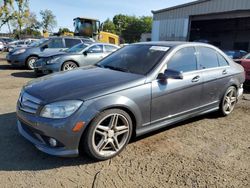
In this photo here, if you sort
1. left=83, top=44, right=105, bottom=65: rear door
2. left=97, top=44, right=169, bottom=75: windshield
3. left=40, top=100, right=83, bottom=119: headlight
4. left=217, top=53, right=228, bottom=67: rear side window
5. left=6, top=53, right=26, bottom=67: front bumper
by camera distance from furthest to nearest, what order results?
left=6, top=53, right=26, bottom=67: front bumper
left=83, top=44, right=105, bottom=65: rear door
left=217, top=53, right=228, bottom=67: rear side window
left=97, top=44, right=169, bottom=75: windshield
left=40, top=100, right=83, bottom=119: headlight

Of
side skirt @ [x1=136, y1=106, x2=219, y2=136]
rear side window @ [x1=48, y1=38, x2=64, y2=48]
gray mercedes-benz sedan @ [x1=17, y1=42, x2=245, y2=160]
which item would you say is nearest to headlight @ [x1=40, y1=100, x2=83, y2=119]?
gray mercedes-benz sedan @ [x1=17, y1=42, x2=245, y2=160]

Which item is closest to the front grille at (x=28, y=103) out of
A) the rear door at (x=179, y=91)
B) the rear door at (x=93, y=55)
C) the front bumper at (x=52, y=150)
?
the front bumper at (x=52, y=150)

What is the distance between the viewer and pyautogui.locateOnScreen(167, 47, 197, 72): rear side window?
421 cm

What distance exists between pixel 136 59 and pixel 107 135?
4.94 ft

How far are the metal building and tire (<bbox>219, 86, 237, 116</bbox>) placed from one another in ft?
60.1

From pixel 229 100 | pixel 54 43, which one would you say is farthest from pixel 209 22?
pixel 229 100

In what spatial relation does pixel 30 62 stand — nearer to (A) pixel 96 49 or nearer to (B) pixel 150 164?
(A) pixel 96 49

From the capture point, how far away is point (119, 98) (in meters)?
3.39

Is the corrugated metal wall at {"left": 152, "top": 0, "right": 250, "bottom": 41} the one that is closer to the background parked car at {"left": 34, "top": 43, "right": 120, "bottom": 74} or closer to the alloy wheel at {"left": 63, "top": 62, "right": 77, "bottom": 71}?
the background parked car at {"left": 34, "top": 43, "right": 120, "bottom": 74}

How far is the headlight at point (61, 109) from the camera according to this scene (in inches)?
123

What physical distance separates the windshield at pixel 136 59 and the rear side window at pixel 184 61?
8.0 inches

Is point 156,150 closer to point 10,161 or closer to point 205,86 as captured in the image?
point 205,86

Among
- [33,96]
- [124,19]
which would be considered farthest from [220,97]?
[124,19]

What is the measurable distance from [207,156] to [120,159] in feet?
4.06
